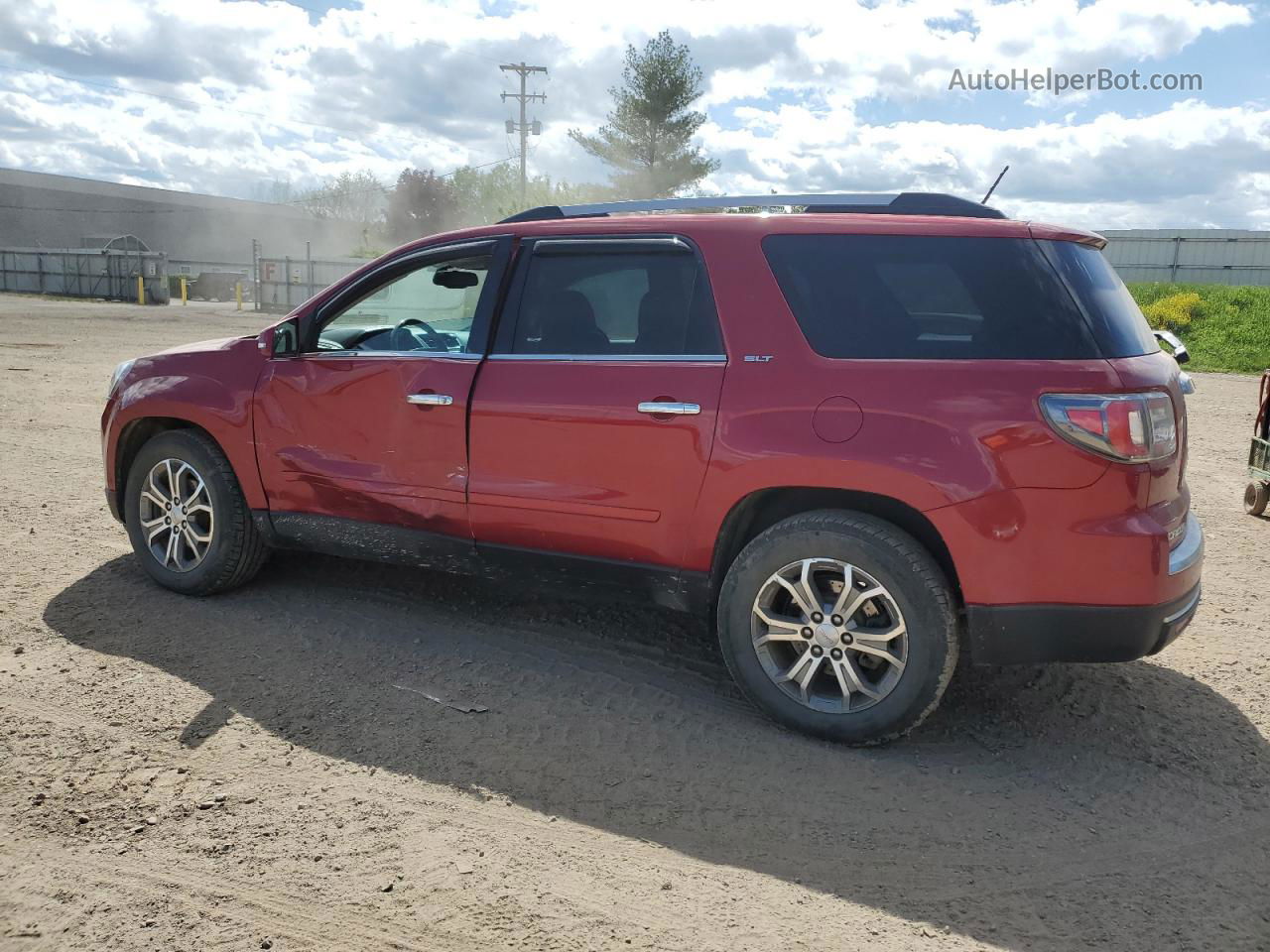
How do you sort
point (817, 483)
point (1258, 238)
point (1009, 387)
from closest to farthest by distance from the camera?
point (1009, 387)
point (817, 483)
point (1258, 238)

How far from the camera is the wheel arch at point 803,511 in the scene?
3.59 meters

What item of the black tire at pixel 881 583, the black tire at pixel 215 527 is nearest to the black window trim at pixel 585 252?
the black tire at pixel 881 583

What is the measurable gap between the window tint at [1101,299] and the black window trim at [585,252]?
1.20 meters

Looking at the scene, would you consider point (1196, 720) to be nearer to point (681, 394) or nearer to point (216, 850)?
point (681, 394)

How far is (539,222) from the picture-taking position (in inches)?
173

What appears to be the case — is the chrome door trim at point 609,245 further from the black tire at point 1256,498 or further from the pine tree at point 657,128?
the pine tree at point 657,128

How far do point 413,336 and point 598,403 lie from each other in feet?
3.78

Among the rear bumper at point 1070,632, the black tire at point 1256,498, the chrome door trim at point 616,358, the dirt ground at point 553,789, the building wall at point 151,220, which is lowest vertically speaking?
the dirt ground at point 553,789

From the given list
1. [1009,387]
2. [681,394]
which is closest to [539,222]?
[681,394]

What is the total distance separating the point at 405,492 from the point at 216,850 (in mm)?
1864

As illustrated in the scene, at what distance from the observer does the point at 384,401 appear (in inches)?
178

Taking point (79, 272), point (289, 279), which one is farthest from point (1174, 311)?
point (79, 272)

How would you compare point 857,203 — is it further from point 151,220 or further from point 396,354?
point 151,220

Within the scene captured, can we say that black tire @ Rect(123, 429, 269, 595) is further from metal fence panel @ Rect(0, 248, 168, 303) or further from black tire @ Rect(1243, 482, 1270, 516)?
metal fence panel @ Rect(0, 248, 168, 303)
